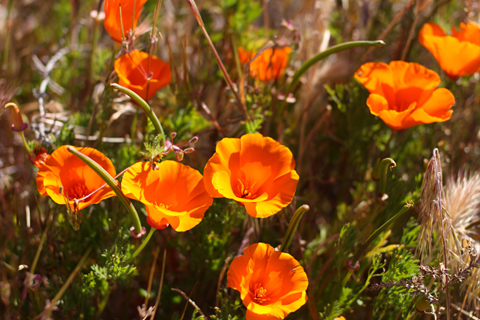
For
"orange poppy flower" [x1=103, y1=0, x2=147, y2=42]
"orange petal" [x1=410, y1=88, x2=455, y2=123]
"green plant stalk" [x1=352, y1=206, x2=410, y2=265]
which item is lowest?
"green plant stalk" [x1=352, y1=206, x2=410, y2=265]

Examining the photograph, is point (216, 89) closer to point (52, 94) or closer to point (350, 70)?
point (350, 70)

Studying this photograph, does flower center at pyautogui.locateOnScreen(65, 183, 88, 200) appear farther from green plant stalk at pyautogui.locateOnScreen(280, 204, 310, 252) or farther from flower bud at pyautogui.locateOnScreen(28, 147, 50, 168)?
green plant stalk at pyautogui.locateOnScreen(280, 204, 310, 252)

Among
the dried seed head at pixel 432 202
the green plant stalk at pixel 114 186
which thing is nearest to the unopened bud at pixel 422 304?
the dried seed head at pixel 432 202

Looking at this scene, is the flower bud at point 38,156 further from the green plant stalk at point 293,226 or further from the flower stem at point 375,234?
the flower stem at point 375,234

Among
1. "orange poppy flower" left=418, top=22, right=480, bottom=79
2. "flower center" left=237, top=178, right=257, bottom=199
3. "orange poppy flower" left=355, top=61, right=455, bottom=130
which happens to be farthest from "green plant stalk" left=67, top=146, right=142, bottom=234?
"orange poppy flower" left=418, top=22, right=480, bottom=79

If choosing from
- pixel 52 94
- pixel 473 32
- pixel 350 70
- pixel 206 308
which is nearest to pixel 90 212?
pixel 206 308

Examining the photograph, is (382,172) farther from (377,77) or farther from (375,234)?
(377,77)

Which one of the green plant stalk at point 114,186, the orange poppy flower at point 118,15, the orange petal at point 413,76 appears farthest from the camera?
the orange petal at point 413,76
